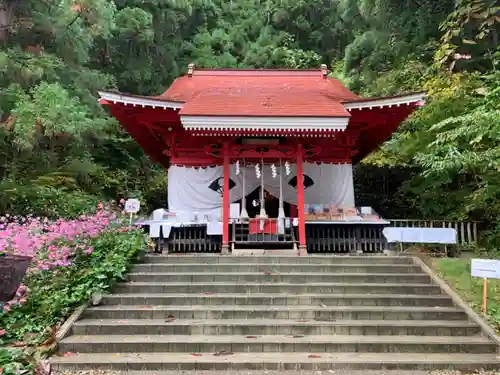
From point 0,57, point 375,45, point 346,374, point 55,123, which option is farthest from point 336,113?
point 375,45

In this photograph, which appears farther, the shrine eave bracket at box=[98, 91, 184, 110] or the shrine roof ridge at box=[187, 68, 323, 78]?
the shrine roof ridge at box=[187, 68, 323, 78]

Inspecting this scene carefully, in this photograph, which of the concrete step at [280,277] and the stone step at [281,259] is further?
the stone step at [281,259]

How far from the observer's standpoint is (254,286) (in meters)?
7.01

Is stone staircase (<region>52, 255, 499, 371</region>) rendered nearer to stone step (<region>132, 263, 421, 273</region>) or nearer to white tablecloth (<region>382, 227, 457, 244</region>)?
stone step (<region>132, 263, 421, 273</region>)

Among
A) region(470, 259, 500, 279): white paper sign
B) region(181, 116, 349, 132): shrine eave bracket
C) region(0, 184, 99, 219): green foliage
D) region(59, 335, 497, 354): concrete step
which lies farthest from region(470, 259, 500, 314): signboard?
region(0, 184, 99, 219): green foliage

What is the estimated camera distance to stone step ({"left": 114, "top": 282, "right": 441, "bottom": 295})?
6988mm

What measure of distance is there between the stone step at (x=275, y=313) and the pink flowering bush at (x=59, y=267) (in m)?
0.50

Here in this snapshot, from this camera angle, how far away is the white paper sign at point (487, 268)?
238 inches

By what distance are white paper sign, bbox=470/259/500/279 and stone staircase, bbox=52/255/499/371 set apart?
68cm

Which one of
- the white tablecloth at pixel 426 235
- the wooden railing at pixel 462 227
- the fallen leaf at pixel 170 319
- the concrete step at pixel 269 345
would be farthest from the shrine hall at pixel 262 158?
the concrete step at pixel 269 345

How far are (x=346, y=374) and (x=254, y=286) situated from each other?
7.90 feet

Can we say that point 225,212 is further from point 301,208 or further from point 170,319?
point 170,319

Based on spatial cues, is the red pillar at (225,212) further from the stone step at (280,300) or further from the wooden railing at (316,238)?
the stone step at (280,300)

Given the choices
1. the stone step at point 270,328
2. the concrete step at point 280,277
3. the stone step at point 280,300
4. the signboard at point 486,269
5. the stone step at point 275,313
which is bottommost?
the stone step at point 270,328
